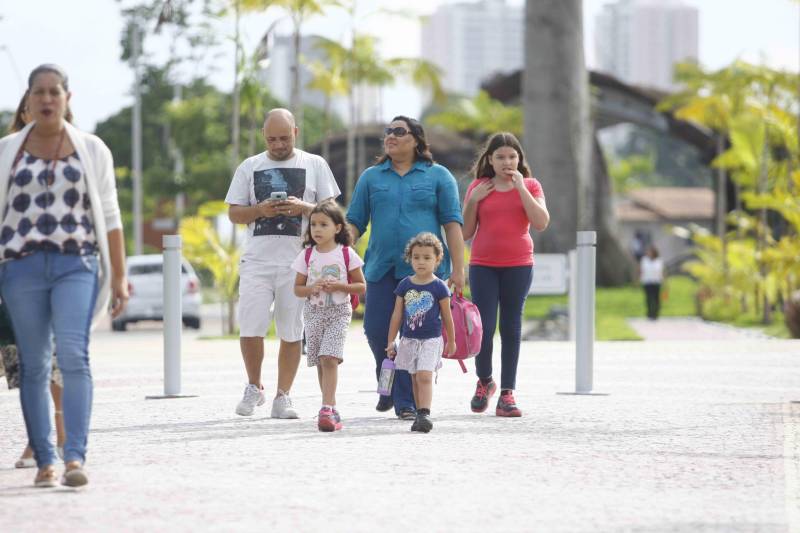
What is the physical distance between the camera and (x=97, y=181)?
6.51 m

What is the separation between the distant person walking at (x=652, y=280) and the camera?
29.3 metres

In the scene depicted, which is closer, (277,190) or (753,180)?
(277,190)

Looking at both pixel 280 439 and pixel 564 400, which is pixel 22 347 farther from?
pixel 564 400

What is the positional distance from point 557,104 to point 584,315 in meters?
22.4

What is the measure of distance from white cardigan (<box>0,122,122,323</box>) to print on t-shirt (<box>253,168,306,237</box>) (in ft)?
8.30

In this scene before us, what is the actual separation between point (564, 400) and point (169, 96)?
58614 mm

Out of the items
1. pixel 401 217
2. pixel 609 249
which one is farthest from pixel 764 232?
pixel 401 217

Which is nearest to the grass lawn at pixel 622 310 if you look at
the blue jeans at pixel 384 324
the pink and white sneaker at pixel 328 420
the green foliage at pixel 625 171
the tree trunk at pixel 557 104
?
the tree trunk at pixel 557 104

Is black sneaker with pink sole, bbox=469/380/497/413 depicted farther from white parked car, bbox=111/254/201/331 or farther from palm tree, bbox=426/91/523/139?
palm tree, bbox=426/91/523/139

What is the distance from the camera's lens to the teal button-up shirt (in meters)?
8.99

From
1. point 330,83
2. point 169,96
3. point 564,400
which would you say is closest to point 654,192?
point 169,96

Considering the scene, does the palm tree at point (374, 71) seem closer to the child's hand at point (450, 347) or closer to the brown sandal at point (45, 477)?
the child's hand at point (450, 347)

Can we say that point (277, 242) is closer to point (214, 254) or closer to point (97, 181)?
point (97, 181)

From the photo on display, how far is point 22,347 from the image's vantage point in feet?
21.1
